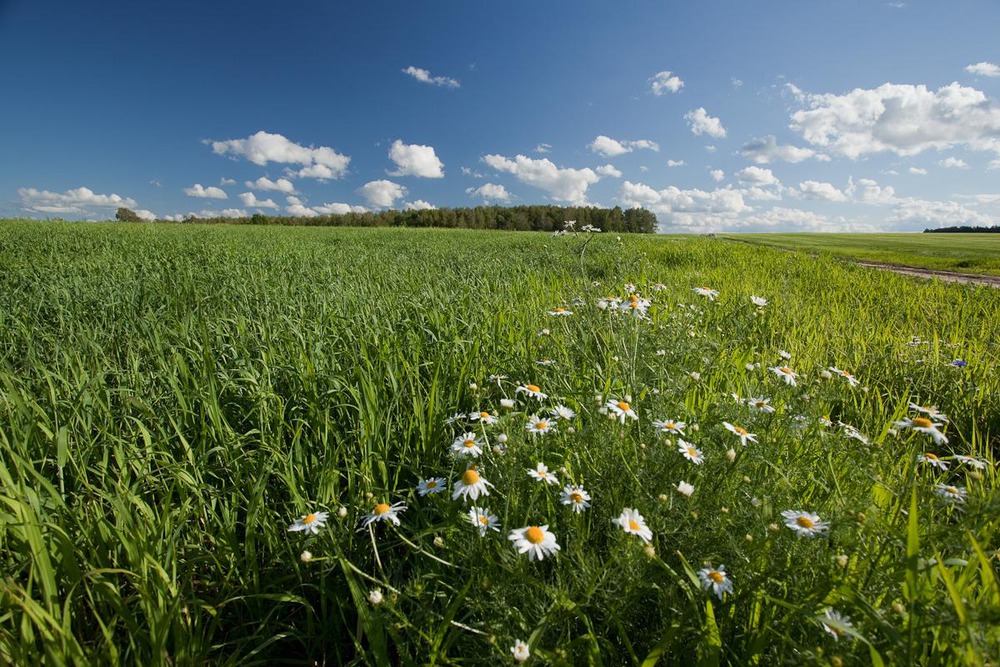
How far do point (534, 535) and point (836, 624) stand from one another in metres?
0.62

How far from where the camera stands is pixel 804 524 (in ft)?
3.77

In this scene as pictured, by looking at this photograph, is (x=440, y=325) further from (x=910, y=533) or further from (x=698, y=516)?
(x=910, y=533)

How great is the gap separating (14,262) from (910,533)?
10282 millimetres

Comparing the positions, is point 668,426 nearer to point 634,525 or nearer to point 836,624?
point 634,525

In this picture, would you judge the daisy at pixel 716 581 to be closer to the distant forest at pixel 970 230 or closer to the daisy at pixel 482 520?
the daisy at pixel 482 520

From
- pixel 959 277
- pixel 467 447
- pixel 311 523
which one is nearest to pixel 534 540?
pixel 467 447

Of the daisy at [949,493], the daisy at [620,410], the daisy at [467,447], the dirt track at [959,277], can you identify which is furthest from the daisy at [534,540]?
the dirt track at [959,277]

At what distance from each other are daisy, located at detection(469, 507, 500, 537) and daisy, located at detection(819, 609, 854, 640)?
739 millimetres

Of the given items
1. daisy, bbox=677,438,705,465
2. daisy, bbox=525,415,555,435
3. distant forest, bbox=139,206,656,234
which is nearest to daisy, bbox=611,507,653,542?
daisy, bbox=677,438,705,465

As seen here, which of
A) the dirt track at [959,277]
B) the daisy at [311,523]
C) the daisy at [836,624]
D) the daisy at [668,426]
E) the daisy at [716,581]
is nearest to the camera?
the daisy at [836,624]

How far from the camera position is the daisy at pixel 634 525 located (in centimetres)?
108

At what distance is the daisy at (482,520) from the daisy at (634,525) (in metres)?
0.31

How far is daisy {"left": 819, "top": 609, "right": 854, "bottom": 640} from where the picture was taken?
0.87m

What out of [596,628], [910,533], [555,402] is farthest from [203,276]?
[910,533]
